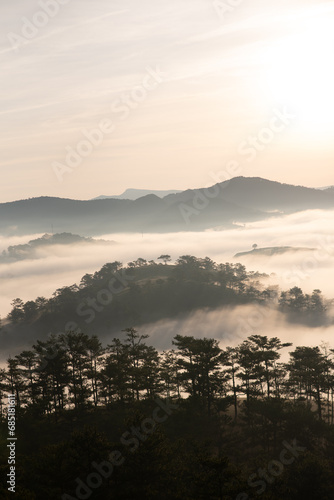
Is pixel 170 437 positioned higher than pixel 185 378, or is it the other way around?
pixel 185 378

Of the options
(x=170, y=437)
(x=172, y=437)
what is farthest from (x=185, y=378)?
(x=170, y=437)

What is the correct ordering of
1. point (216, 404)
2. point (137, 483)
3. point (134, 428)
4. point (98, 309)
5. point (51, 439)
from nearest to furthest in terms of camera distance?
point (137, 483) < point (134, 428) < point (51, 439) < point (216, 404) < point (98, 309)

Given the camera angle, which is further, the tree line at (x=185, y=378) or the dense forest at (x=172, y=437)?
the tree line at (x=185, y=378)

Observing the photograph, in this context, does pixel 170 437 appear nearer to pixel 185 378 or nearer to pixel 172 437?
pixel 172 437

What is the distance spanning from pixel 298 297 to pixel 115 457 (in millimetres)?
174309

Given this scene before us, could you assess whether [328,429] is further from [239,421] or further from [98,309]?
[98,309]

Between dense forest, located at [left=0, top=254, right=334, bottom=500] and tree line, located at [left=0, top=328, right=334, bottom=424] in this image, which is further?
tree line, located at [left=0, top=328, right=334, bottom=424]

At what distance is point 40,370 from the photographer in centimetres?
5669

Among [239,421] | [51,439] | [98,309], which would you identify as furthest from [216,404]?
[98,309]

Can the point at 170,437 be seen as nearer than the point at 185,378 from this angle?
Yes

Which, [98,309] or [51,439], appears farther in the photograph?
[98,309]

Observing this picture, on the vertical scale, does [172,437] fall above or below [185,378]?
below

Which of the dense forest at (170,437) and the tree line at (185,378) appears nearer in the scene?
the dense forest at (170,437)

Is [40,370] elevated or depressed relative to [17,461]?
elevated
